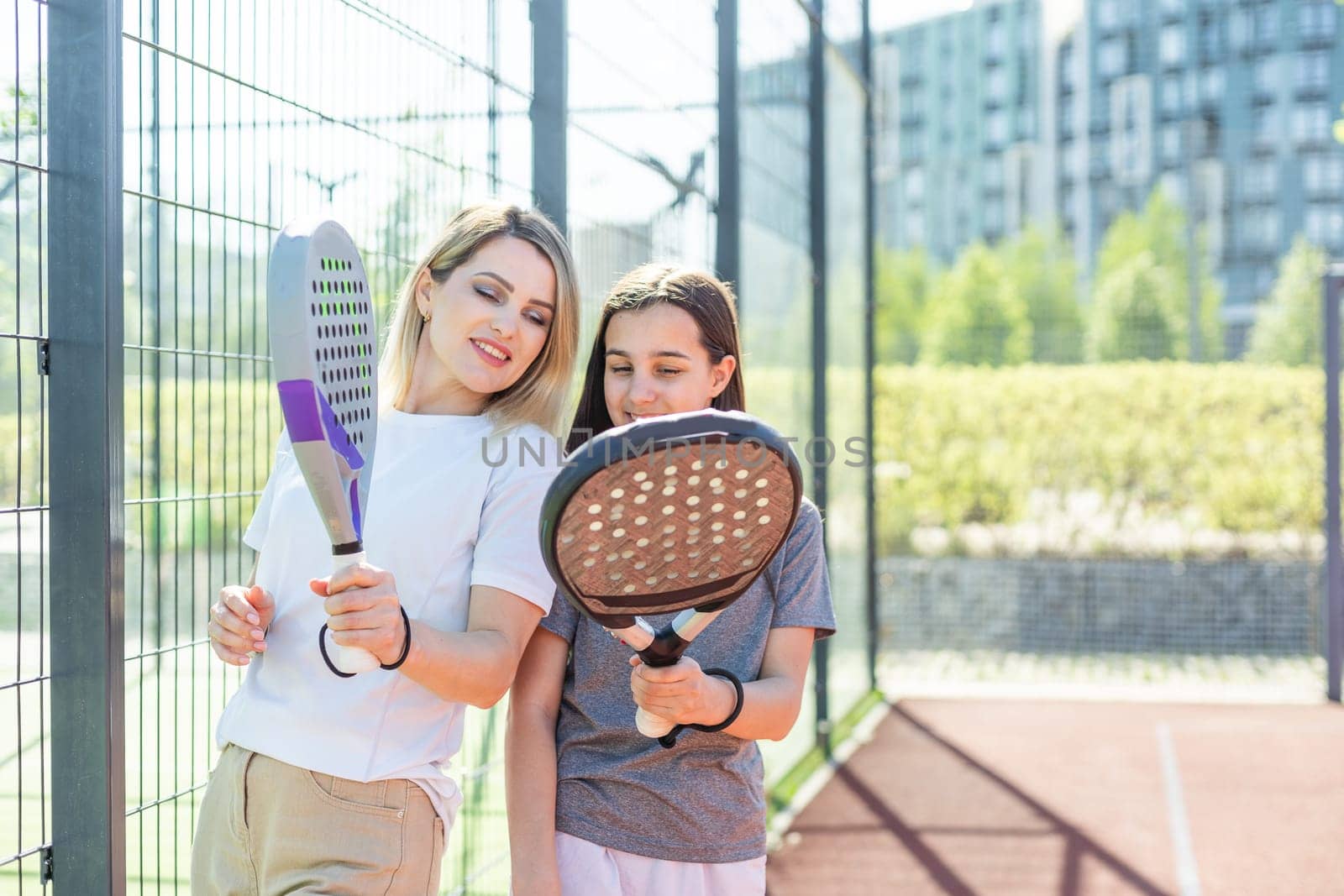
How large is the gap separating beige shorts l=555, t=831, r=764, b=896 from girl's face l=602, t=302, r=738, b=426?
0.55 m

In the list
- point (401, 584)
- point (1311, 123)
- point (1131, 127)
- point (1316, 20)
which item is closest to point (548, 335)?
point (401, 584)

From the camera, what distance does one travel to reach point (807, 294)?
5516mm

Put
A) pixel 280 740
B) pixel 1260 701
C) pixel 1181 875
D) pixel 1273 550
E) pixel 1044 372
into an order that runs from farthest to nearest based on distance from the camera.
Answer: pixel 1044 372 → pixel 1273 550 → pixel 1260 701 → pixel 1181 875 → pixel 280 740

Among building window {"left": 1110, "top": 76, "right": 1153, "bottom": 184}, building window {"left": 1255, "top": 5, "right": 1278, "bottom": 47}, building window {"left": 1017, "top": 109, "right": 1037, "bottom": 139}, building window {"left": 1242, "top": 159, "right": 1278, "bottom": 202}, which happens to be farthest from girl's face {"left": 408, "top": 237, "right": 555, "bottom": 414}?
building window {"left": 1017, "top": 109, "right": 1037, "bottom": 139}

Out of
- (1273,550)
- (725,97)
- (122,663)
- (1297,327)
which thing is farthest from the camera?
(1297,327)

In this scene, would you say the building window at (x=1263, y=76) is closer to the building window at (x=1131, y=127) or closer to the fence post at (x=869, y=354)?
the building window at (x=1131, y=127)

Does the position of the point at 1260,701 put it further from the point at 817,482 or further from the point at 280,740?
the point at 280,740

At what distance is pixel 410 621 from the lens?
4.57 feet

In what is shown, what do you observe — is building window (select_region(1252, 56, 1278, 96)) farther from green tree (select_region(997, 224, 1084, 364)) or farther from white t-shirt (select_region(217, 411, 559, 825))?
white t-shirt (select_region(217, 411, 559, 825))

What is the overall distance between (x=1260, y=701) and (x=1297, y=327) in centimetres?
840

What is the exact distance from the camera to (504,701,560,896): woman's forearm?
5.40 ft

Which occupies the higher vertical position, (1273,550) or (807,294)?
(807,294)

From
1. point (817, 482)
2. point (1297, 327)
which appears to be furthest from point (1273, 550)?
point (1297, 327)

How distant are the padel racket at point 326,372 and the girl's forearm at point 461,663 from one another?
90mm
